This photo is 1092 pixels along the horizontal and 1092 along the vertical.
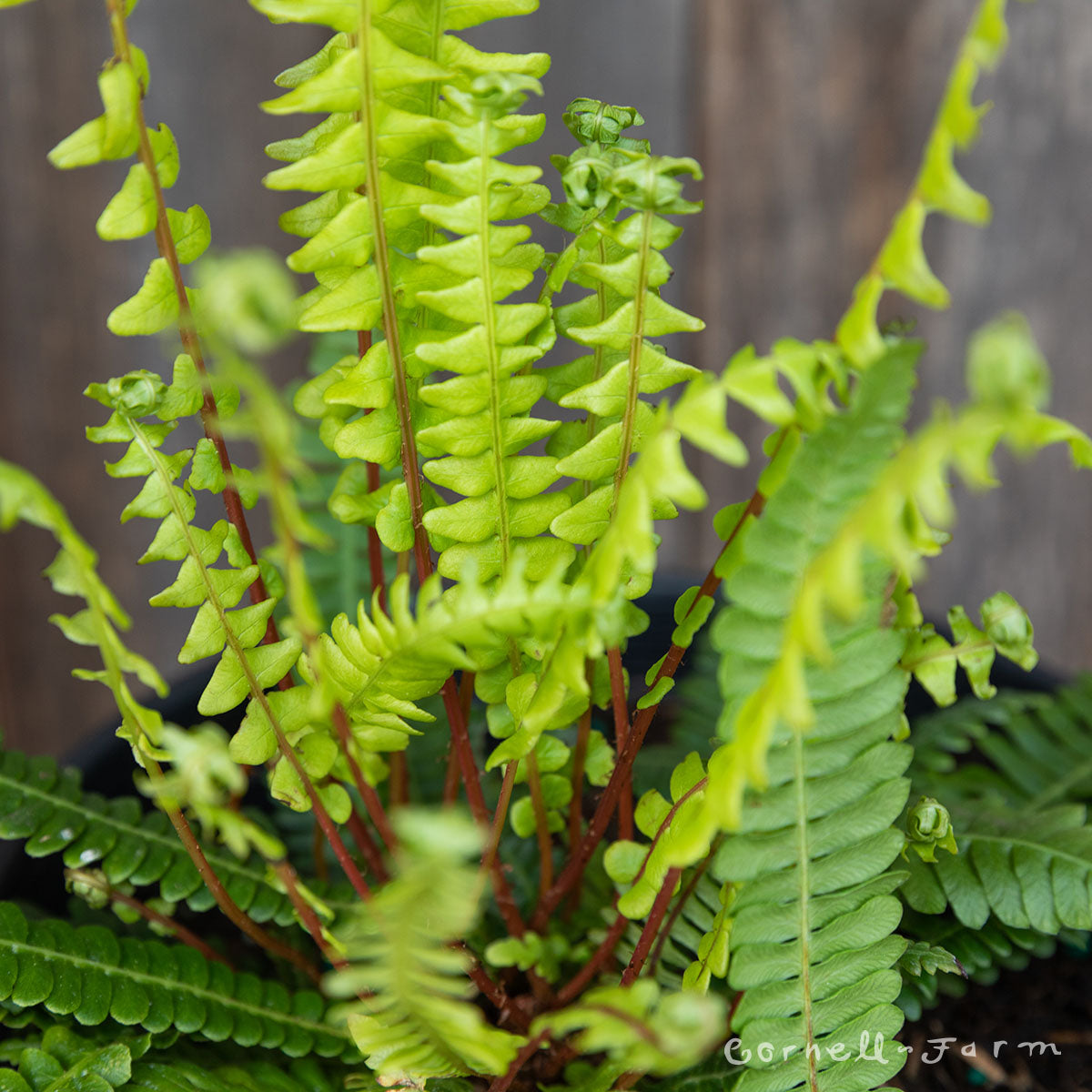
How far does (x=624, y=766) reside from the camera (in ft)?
1.49

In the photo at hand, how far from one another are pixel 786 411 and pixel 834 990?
0.24 meters

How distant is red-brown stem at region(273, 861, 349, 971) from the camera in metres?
0.38

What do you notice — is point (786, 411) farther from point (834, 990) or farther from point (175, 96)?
point (175, 96)

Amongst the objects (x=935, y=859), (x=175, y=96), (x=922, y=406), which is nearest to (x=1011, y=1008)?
(x=935, y=859)

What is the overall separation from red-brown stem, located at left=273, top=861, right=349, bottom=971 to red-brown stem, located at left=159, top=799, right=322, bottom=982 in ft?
0.14

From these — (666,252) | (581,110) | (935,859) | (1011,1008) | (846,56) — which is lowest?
(1011,1008)

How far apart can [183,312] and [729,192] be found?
77 centimetres

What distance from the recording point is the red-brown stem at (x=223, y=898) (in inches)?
17.3

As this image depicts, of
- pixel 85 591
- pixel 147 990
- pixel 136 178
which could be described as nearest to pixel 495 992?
pixel 147 990

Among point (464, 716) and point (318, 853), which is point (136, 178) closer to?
point (464, 716)

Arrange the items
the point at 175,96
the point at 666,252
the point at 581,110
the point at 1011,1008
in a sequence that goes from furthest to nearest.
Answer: the point at 666,252 < the point at 175,96 < the point at 1011,1008 < the point at 581,110

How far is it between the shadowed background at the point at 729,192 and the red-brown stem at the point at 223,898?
632 mm

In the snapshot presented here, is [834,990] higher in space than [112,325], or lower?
lower

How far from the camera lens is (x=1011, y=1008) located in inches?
25.5
